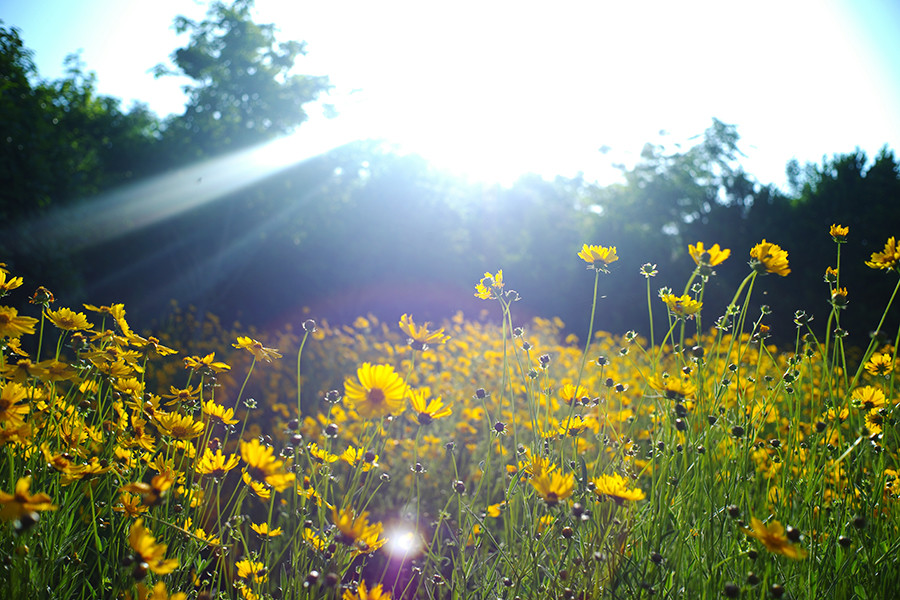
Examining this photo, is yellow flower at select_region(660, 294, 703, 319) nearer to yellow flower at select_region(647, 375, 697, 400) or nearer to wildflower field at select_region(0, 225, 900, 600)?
wildflower field at select_region(0, 225, 900, 600)

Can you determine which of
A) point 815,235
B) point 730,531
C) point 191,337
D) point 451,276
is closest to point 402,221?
point 451,276

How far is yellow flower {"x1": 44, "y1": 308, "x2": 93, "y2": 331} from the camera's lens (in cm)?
153

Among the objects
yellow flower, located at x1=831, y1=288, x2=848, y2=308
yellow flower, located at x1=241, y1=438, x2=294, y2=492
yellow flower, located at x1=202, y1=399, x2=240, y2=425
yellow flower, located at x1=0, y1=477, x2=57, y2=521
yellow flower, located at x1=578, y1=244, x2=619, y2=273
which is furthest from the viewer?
yellow flower, located at x1=578, y1=244, x2=619, y2=273

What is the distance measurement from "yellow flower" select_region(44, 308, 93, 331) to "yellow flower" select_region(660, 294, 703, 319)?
5.47 feet

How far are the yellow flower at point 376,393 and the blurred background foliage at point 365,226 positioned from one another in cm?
738

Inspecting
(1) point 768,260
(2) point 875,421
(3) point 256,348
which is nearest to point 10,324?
(3) point 256,348

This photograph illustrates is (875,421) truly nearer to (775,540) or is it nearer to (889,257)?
(889,257)

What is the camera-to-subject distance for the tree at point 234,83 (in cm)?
1052

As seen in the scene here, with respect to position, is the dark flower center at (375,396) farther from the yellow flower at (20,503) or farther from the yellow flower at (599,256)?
the yellow flower at (599,256)

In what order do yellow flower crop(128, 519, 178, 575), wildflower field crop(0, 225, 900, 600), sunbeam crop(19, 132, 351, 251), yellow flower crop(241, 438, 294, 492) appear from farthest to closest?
sunbeam crop(19, 132, 351, 251) < wildflower field crop(0, 225, 900, 600) < yellow flower crop(241, 438, 294, 492) < yellow flower crop(128, 519, 178, 575)

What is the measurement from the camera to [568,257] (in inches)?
535

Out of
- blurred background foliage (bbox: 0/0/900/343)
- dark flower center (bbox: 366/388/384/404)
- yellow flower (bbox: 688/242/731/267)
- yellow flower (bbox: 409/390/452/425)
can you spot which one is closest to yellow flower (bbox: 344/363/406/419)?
dark flower center (bbox: 366/388/384/404)

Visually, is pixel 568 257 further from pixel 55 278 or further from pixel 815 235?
pixel 55 278

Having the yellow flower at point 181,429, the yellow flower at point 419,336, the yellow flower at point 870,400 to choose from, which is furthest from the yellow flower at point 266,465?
the yellow flower at point 870,400
